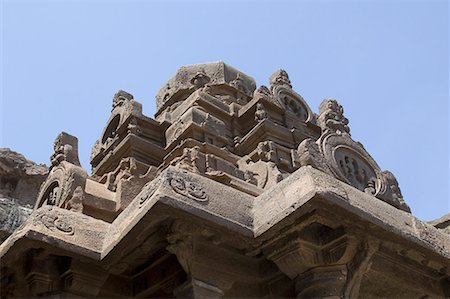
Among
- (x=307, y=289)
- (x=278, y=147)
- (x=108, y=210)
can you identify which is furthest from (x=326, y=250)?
(x=278, y=147)

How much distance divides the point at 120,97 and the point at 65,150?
313 centimetres

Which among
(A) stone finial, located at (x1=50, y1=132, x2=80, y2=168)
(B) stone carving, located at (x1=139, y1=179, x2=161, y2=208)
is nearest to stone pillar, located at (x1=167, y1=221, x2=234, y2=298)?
(B) stone carving, located at (x1=139, y1=179, x2=161, y2=208)

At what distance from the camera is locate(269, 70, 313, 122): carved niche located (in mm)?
12159

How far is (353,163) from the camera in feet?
31.1

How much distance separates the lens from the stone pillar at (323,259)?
20.3 feet

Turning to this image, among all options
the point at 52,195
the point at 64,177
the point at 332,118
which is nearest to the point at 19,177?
the point at 52,195

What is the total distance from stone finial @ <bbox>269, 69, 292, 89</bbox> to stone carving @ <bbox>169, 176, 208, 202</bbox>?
22.0 ft

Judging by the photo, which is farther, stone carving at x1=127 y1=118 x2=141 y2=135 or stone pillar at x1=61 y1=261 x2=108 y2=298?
stone carving at x1=127 y1=118 x2=141 y2=135

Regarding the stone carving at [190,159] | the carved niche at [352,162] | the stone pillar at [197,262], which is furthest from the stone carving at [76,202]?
the carved niche at [352,162]

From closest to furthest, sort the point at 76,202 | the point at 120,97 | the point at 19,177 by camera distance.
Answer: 1. the point at 76,202
2. the point at 120,97
3. the point at 19,177

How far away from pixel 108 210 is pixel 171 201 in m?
2.87

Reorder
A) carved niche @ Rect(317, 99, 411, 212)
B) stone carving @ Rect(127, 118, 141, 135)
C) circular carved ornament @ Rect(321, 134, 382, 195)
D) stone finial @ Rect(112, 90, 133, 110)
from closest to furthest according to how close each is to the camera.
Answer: circular carved ornament @ Rect(321, 134, 382, 195) < carved niche @ Rect(317, 99, 411, 212) < stone carving @ Rect(127, 118, 141, 135) < stone finial @ Rect(112, 90, 133, 110)

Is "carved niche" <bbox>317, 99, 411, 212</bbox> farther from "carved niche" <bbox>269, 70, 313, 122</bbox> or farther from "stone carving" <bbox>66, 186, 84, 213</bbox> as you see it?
"stone carving" <bbox>66, 186, 84, 213</bbox>

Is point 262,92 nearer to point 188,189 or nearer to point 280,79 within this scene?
point 280,79
